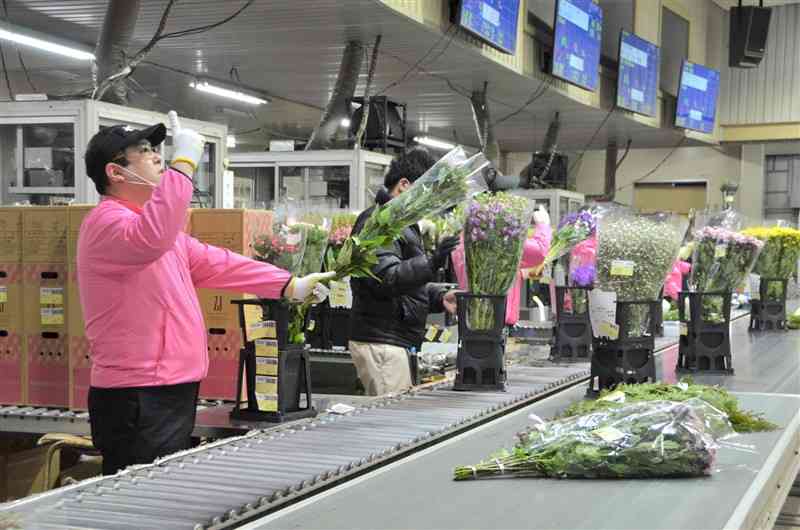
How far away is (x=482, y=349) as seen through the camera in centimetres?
286

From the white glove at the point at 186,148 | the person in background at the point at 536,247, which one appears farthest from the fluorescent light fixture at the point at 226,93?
the white glove at the point at 186,148

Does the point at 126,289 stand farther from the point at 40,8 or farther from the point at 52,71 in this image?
the point at 52,71

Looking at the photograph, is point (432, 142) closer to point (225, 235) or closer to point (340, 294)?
point (340, 294)

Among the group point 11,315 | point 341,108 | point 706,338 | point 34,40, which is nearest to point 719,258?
point 706,338

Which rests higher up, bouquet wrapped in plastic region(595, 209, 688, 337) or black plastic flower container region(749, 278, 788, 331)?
bouquet wrapped in plastic region(595, 209, 688, 337)

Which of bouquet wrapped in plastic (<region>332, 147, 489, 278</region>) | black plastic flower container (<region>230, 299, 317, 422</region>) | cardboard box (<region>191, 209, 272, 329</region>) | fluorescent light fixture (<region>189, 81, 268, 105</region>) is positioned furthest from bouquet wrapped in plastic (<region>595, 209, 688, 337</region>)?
fluorescent light fixture (<region>189, 81, 268, 105</region>)

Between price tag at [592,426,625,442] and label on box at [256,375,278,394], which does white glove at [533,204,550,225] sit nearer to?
label on box at [256,375,278,394]

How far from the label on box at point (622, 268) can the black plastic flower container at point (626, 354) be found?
0.09 meters

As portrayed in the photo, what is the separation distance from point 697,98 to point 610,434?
12.3m

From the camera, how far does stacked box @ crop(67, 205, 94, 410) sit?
3184 millimetres

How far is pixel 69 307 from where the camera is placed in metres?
3.21

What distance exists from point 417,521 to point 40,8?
612 centimetres

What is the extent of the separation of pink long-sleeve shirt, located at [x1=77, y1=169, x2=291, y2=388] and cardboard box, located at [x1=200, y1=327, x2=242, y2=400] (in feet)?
1.74

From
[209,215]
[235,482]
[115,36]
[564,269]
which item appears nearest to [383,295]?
[209,215]
